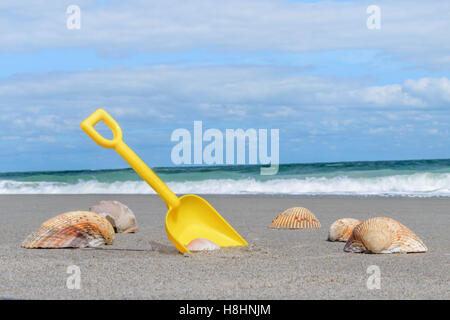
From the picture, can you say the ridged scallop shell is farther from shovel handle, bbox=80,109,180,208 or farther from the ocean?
the ocean

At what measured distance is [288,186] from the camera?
2141 centimetres

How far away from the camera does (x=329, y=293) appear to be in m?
3.67

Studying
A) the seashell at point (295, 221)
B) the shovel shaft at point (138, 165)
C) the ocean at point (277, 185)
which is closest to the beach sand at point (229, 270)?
the seashell at point (295, 221)

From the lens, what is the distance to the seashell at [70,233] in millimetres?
5656

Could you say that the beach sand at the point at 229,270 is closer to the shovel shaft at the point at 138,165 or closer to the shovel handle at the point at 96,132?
the shovel shaft at the point at 138,165

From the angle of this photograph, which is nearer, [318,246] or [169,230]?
[169,230]

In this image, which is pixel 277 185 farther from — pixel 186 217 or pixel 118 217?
pixel 186 217

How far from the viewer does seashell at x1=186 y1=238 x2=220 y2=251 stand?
530 centimetres

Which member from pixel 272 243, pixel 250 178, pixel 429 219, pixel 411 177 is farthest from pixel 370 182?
pixel 272 243

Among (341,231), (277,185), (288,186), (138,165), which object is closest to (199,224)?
(138,165)

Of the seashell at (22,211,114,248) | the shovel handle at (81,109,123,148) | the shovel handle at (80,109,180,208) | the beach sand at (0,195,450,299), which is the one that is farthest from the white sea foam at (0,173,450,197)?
the shovel handle at (81,109,123,148)

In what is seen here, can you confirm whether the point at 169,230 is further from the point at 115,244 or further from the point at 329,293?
the point at 329,293

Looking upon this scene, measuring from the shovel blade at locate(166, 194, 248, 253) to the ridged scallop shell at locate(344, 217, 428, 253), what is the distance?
44.2 inches

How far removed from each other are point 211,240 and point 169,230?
542 millimetres
